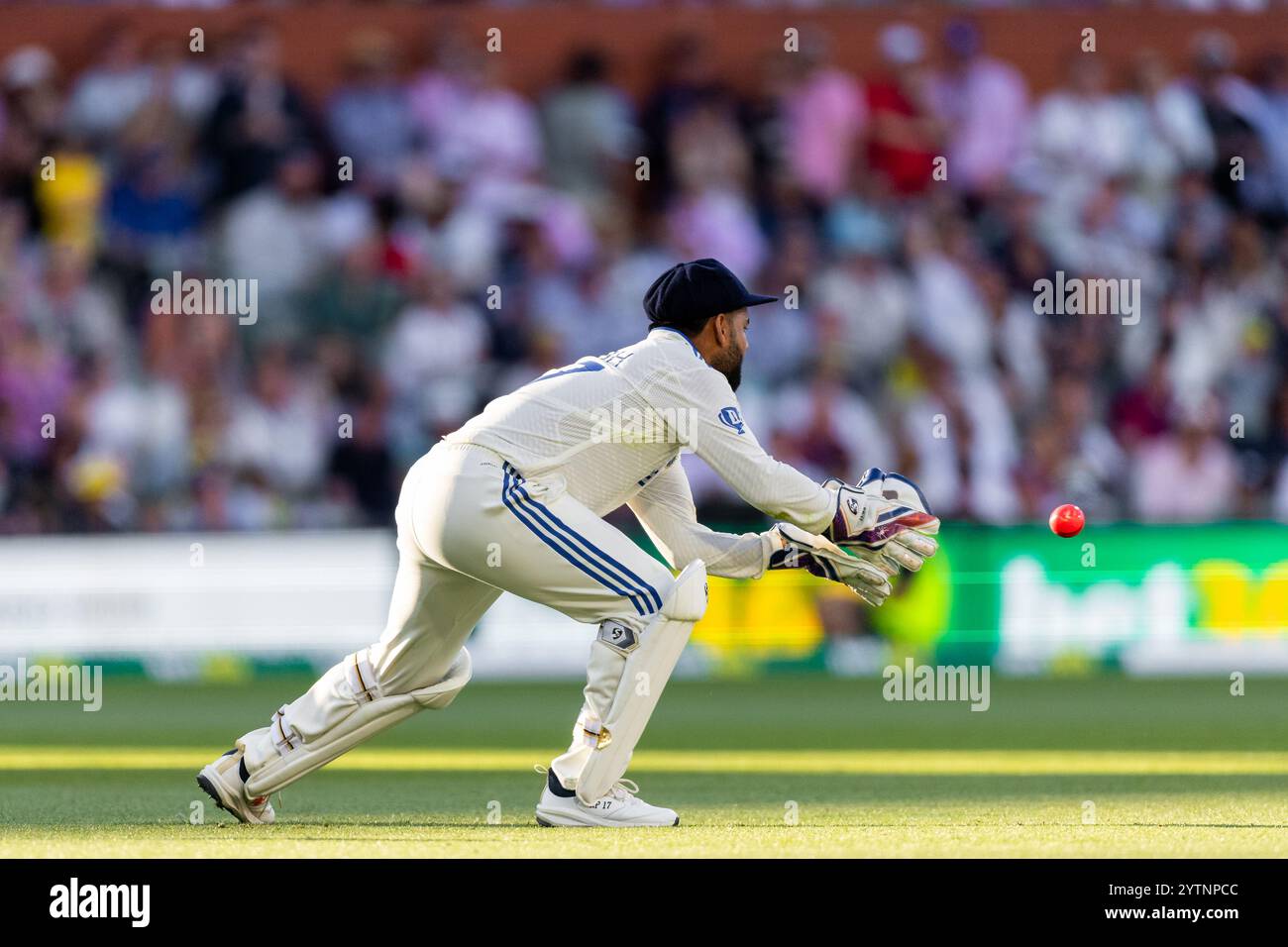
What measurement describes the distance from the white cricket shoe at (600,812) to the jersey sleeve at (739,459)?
114 centimetres

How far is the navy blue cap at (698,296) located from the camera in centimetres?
748

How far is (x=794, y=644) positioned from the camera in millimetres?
14156

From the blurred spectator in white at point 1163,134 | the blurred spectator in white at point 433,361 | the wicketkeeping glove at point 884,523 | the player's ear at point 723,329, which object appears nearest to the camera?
the wicketkeeping glove at point 884,523

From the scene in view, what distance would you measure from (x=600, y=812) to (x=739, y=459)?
1334 millimetres

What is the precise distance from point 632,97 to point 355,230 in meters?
2.80

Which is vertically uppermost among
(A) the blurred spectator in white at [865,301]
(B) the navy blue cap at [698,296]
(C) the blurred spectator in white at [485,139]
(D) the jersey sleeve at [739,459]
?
(C) the blurred spectator in white at [485,139]

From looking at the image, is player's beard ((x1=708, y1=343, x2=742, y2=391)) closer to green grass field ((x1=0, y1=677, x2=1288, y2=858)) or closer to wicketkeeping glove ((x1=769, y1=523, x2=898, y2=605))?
wicketkeeping glove ((x1=769, y1=523, x2=898, y2=605))

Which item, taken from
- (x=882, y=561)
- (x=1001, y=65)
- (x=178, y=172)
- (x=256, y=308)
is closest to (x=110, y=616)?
(x=256, y=308)

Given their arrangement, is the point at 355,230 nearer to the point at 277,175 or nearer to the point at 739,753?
the point at 277,175

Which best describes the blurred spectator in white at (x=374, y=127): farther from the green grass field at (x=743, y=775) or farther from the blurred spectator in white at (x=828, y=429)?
the green grass field at (x=743, y=775)

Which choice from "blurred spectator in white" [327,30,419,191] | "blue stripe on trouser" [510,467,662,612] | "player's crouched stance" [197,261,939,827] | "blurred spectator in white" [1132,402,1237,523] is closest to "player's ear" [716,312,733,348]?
"player's crouched stance" [197,261,939,827]

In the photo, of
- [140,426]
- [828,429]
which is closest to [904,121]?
[828,429]

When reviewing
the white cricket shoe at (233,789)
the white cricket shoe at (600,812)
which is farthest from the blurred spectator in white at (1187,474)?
the white cricket shoe at (233,789)

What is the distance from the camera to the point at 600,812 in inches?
285
